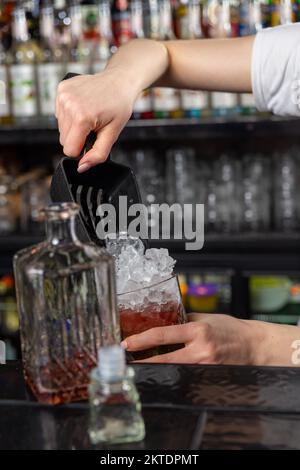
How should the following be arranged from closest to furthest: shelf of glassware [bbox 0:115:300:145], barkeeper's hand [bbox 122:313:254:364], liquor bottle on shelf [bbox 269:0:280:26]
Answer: barkeeper's hand [bbox 122:313:254:364], shelf of glassware [bbox 0:115:300:145], liquor bottle on shelf [bbox 269:0:280:26]

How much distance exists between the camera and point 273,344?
45.6 inches

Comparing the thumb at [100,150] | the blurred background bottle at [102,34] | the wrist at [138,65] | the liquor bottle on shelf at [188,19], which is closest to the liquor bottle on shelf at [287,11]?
the liquor bottle on shelf at [188,19]

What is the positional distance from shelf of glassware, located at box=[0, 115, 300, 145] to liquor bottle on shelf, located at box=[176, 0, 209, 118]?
48 mm

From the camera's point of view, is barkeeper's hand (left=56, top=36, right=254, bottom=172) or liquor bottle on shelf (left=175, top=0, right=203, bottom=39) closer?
barkeeper's hand (left=56, top=36, right=254, bottom=172)

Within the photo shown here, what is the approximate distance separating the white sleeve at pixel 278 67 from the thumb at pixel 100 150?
0.50m

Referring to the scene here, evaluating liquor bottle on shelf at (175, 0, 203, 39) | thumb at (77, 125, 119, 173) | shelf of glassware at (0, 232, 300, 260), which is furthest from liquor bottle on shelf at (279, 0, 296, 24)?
thumb at (77, 125, 119, 173)

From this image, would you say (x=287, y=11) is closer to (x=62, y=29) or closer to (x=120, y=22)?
(x=120, y=22)

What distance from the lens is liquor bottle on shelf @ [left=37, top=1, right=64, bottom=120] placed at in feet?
10.0

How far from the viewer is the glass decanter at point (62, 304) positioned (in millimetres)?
809

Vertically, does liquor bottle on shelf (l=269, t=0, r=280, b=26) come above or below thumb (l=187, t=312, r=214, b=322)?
above

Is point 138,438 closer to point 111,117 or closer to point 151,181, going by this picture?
point 111,117

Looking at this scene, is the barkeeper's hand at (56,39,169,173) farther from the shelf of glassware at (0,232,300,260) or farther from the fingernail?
the shelf of glassware at (0,232,300,260)

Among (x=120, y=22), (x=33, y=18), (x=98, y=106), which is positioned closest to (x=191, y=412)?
(x=98, y=106)

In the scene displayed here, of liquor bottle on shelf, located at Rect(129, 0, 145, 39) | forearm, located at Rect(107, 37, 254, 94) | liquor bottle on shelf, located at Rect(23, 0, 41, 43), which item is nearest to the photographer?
forearm, located at Rect(107, 37, 254, 94)
